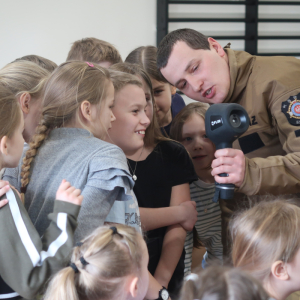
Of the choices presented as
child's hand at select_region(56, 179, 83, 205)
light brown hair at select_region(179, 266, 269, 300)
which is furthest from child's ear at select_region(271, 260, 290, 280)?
child's hand at select_region(56, 179, 83, 205)

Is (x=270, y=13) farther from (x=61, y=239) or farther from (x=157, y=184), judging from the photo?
(x=61, y=239)

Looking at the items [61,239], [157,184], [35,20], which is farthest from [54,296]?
[35,20]

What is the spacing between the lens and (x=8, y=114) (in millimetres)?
957

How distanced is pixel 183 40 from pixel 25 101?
75cm

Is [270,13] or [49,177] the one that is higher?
[270,13]

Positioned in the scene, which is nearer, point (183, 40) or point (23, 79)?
point (23, 79)

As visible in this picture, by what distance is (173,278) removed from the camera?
1.52 m

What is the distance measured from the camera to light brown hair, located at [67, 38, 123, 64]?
194cm

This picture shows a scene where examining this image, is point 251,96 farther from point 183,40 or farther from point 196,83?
point 183,40

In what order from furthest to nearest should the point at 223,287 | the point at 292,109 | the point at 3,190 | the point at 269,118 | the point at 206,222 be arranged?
the point at 206,222 < the point at 269,118 < the point at 292,109 < the point at 3,190 < the point at 223,287

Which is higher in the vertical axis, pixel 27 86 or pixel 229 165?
pixel 27 86

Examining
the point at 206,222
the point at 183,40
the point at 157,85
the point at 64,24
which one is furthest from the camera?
the point at 64,24

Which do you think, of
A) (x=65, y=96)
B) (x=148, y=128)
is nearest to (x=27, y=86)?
(x=65, y=96)

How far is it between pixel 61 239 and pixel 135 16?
3375 mm
